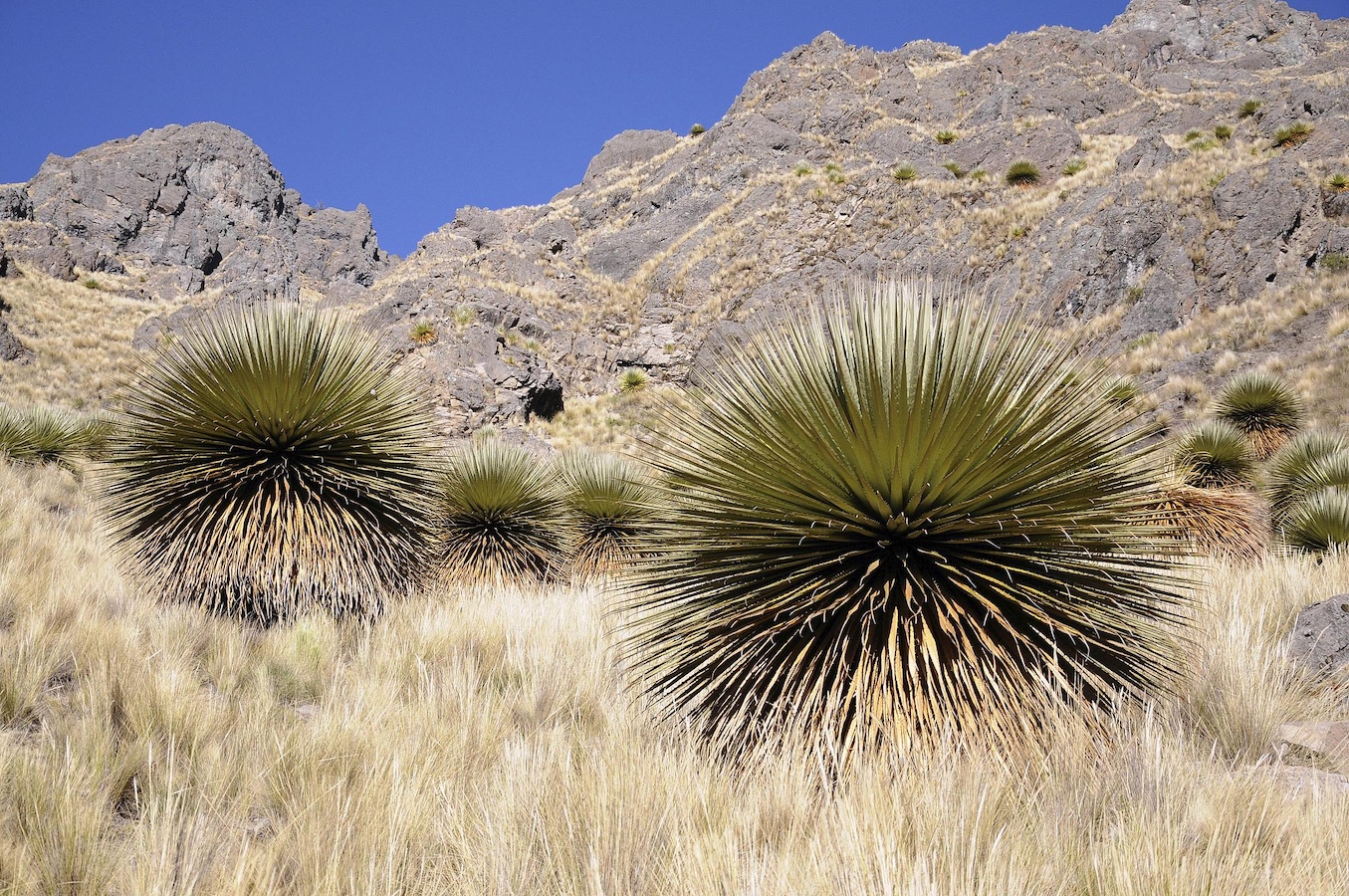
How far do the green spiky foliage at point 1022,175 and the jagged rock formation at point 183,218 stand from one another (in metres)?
38.5

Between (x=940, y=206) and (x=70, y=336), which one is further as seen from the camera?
(x=70, y=336)

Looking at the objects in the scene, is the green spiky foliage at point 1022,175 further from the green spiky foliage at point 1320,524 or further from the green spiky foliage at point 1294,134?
the green spiky foliage at point 1320,524

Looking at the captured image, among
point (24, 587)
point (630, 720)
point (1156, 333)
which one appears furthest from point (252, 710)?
point (1156, 333)

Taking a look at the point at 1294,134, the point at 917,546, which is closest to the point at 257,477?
the point at 917,546

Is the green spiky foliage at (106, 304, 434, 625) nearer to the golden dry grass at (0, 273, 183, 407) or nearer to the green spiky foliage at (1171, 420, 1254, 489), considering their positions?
the green spiky foliage at (1171, 420, 1254, 489)

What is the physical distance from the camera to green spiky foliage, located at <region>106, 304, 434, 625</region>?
209 inches

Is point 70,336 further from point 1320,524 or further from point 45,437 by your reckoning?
point 1320,524

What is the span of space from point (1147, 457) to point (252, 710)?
430 centimetres

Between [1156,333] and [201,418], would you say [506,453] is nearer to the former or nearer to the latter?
[201,418]

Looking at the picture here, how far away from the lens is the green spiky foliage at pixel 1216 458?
411 inches

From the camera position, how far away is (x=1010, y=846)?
1990 millimetres

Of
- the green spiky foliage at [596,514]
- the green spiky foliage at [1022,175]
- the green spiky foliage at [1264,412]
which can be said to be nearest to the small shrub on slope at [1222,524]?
the green spiky foliage at [1264,412]

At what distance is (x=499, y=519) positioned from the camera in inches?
319

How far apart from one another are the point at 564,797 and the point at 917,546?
159cm
